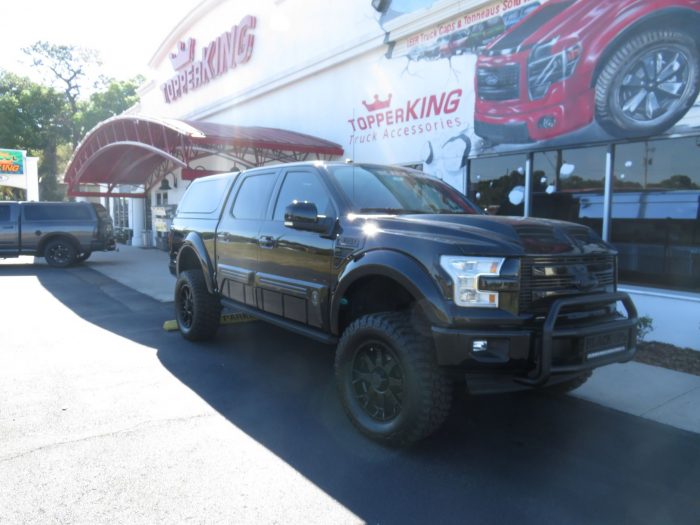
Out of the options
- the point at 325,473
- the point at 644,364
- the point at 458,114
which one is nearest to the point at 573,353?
the point at 325,473

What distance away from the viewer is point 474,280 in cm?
326

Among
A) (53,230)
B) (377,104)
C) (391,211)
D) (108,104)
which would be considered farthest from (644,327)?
(108,104)

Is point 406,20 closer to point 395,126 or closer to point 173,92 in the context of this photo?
point 395,126

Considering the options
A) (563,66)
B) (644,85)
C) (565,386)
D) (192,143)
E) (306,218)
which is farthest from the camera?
(192,143)

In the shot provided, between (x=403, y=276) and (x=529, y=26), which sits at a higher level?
(x=529, y=26)

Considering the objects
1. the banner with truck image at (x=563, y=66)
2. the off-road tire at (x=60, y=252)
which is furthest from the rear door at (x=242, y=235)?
the off-road tire at (x=60, y=252)

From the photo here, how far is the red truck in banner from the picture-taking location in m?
6.47

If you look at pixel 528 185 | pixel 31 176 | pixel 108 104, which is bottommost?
pixel 528 185

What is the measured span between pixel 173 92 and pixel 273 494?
20.8 meters

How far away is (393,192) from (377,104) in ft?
23.7

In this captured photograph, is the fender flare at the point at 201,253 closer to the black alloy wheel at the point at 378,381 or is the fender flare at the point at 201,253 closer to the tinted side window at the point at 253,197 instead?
the tinted side window at the point at 253,197

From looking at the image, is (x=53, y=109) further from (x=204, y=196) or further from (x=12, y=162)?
(x=204, y=196)

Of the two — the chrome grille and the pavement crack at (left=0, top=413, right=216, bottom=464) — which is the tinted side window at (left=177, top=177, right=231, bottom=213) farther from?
the chrome grille

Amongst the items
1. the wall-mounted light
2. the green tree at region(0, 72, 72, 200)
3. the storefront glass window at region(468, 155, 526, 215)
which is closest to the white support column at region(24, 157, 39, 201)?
the green tree at region(0, 72, 72, 200)
